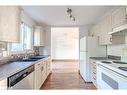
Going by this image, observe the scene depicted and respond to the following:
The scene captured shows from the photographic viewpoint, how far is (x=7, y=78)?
71.4 inches

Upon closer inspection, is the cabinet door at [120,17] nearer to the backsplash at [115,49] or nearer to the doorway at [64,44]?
the backsplash at [115,49]

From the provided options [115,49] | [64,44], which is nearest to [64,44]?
[64,44]

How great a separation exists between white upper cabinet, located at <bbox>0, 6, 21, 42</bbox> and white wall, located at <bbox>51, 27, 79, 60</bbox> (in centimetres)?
979

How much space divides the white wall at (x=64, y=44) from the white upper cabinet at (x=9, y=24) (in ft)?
32.1

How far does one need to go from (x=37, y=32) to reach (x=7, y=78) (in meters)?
4.67

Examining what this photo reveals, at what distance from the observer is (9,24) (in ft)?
8.34

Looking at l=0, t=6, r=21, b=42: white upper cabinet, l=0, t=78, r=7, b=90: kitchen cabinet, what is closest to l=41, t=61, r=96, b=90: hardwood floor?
l=0, t=6, r=21, b=42: white upper cabinet

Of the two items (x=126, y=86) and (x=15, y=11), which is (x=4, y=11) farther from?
(x=126, y=86)

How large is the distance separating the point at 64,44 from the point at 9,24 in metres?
10.2

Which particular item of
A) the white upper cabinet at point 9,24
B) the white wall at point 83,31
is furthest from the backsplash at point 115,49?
the white upper cabinet at point 9,24

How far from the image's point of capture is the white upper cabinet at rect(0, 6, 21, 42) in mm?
2293
